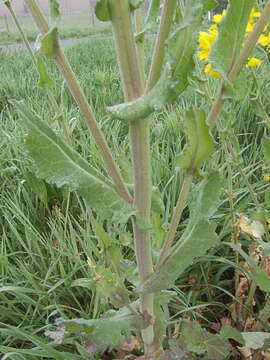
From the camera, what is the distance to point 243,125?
1.42 m

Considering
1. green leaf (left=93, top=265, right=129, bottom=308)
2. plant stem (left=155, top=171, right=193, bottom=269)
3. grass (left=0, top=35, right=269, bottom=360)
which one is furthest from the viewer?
grass (left=0, top=35, right=269, bottom=360)

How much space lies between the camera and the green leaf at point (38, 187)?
1.11 metres

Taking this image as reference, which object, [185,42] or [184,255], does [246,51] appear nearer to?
[185,42]

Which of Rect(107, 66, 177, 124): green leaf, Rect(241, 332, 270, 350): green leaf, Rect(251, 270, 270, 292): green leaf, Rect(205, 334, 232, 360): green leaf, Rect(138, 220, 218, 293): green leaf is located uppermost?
Rect(107, 66, 177, 124): green leaf

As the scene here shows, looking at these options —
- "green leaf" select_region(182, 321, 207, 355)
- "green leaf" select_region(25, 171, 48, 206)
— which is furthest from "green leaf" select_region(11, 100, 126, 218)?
"green leaf" select_region(25, 171, 48, 206)

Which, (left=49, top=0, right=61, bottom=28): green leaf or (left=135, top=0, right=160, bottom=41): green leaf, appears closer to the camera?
(left=49, top=0, right=61, bottom=28): green leaf

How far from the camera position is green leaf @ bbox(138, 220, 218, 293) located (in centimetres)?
45

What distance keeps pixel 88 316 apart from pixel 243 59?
632 mm

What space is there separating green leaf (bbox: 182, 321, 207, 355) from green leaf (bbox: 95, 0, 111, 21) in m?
0.52

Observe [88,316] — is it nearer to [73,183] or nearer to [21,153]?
[73,183]

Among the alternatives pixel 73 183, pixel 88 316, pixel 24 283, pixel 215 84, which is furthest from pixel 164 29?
pixel 215 84

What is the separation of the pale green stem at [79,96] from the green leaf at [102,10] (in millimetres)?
60

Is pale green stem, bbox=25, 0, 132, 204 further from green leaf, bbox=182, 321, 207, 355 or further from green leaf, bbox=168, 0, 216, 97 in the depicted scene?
green leaf, bbox=182, 321, 207, 355

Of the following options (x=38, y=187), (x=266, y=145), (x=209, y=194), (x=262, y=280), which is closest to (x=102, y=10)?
(x=209, y=194)
